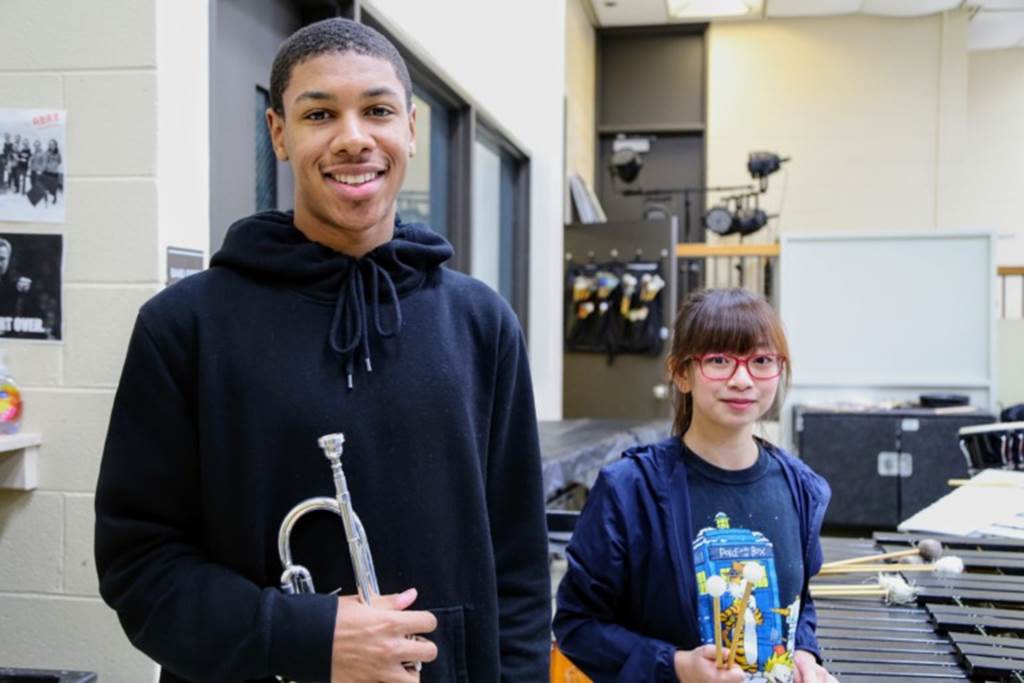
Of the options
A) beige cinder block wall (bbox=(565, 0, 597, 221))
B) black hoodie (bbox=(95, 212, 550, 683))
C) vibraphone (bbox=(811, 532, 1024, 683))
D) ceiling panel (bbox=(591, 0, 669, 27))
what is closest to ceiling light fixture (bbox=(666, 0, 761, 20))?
ceiling panel (bbox=(591, 0, 669, 27))

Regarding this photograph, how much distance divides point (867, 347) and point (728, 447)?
15.6 ft

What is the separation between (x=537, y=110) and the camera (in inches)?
219

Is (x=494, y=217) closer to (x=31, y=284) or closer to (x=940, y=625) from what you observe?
(x=31, y=284)

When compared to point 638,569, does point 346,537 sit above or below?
above

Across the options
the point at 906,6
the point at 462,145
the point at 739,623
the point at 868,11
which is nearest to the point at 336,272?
the point at 739,623

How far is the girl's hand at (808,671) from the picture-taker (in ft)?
4.34

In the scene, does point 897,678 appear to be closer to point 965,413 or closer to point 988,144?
point 965,413

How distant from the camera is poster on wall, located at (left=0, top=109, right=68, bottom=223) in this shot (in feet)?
5.19

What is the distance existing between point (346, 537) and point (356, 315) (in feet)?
0.77

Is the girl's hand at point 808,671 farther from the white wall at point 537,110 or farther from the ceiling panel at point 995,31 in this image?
the ceiling panel at point 995,31

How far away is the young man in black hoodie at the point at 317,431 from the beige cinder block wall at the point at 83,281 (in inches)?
27.3

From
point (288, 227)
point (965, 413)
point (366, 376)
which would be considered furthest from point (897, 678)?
point (965, 413)

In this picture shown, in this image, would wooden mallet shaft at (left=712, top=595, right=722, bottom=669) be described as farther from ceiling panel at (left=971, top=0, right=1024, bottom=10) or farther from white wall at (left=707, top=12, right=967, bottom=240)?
ceiling panel at (left=971, top=0, right=1024, bottom=10)

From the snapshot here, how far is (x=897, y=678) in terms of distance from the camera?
1.41 meters
